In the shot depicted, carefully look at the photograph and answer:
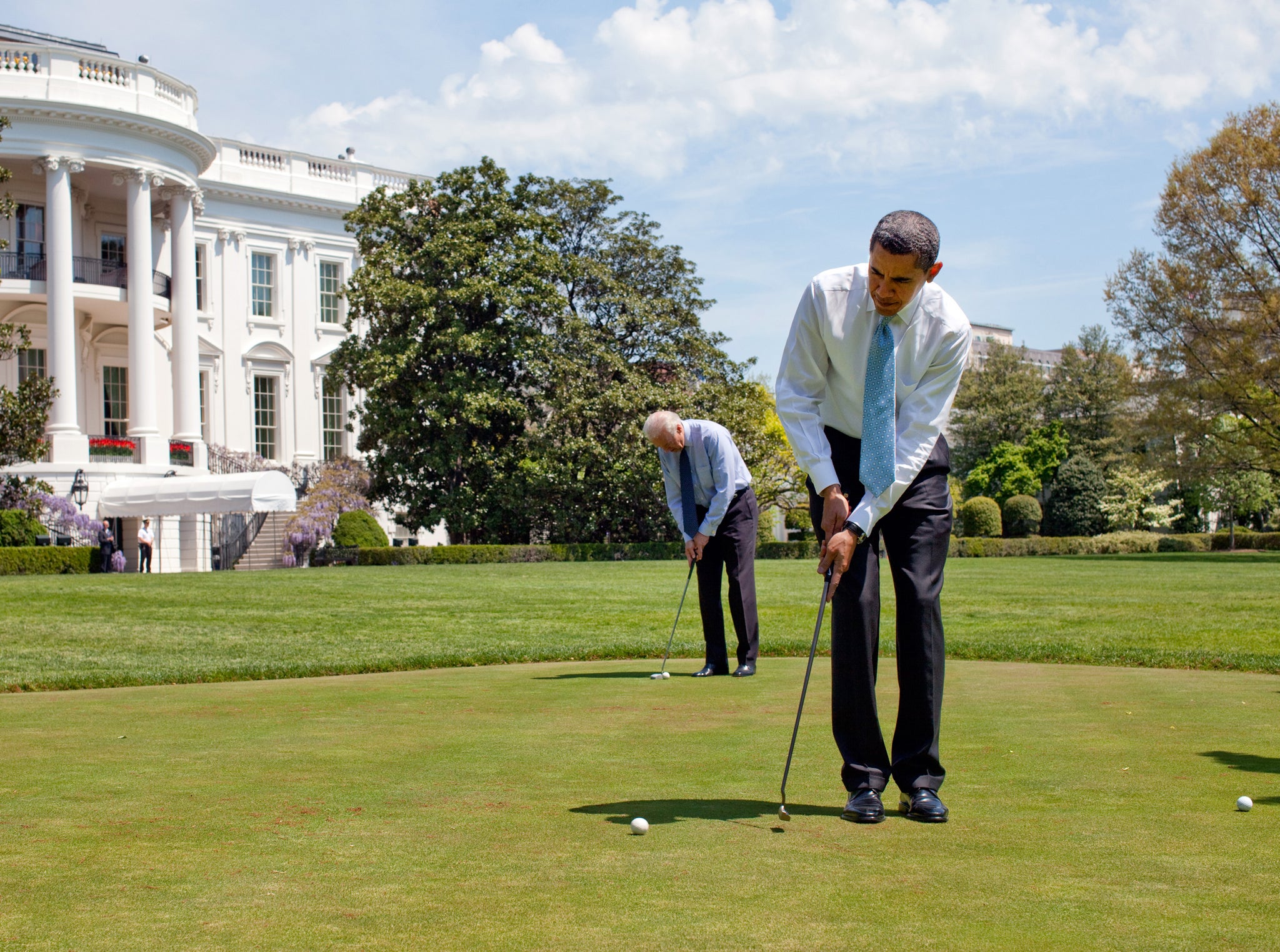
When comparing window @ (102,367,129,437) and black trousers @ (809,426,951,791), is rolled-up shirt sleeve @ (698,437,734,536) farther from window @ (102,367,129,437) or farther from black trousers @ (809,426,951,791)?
window @ (102,367,129,437)

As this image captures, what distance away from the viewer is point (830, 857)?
11.3 feet

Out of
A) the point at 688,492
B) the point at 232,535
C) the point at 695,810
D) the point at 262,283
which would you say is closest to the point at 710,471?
the point at 688,492

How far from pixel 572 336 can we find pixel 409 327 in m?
5.38

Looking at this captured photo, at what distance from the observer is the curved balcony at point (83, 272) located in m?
40.4

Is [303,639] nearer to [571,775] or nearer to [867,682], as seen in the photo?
[571,775]

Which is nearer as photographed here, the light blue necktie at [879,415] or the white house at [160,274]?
the light blue necktie at [879,415]

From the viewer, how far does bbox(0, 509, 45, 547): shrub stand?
109ft

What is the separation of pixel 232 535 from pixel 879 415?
43021 millimetres

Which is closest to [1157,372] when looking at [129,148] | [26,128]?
[129,148]

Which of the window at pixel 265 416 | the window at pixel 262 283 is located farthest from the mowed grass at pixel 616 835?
the window at pixel 262 283

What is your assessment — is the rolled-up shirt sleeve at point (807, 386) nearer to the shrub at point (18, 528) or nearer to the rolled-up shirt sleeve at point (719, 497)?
the rolled-up shirt sleeve at point (719, 497)

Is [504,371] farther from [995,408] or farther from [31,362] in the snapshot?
[995,408]

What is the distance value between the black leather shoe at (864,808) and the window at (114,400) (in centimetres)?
4559

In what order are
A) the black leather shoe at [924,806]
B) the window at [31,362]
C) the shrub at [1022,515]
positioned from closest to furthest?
1. the black leather shoe at [924,806]
2. the window at [31,362]
3. the shrub at [1022,515]
